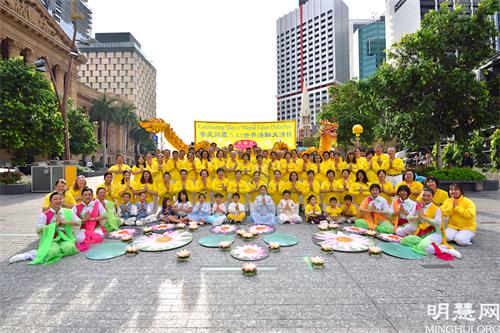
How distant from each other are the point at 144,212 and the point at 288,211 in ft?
12.3

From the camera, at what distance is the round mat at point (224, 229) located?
5.77 metres

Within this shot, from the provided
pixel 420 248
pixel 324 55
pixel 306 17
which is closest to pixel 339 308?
pixel 420 248

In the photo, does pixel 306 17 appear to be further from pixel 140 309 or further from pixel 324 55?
pixel 140 309

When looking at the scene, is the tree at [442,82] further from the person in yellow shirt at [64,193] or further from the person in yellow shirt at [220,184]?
the person in yellow shirt at [64,193]

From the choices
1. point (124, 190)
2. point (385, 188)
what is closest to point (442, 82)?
point (385, 188)

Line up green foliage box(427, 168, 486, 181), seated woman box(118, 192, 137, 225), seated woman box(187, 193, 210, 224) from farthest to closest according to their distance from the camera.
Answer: green foliage box(427, 168, 486, 181)
seated woman box(187, 193, 210, 224)
seated woman box(118, 192, 137, 225)

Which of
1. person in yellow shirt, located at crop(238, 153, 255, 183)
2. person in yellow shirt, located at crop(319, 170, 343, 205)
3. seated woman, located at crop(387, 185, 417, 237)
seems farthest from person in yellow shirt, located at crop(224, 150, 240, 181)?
seated woman, located at crop(387, 185, 417, 237)

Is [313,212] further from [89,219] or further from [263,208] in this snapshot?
[89,219]

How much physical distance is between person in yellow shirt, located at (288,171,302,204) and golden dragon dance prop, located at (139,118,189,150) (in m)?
4.98

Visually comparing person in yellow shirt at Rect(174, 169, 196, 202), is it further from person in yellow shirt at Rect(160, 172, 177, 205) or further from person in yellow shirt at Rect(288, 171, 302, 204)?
person in yellow shirt at Rect(288, 171, 302, 204)

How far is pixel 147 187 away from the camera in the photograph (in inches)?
285

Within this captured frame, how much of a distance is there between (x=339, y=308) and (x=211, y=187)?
5132mm

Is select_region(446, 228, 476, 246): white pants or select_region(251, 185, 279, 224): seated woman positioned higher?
select_region(251, 185, 279, 224): seated woman

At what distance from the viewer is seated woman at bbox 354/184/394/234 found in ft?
19.0
